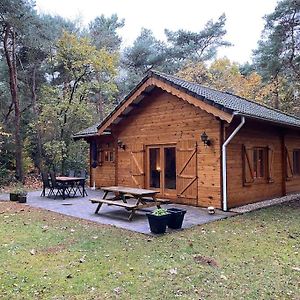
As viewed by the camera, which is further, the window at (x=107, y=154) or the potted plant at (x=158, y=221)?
the window at (x=107, y=154)

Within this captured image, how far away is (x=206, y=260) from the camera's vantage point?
462 cm

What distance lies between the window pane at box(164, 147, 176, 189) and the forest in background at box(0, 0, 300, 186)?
26.3ft

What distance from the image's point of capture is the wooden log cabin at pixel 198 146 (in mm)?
8789

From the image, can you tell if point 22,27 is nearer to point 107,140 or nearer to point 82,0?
point 107,140

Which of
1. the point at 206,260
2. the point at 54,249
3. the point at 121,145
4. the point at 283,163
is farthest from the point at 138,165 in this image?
the point at 206,260

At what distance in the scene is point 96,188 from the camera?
13.9 metres

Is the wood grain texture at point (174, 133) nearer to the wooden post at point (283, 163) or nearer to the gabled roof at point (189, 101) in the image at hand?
the gabled roof at point (189, 101)

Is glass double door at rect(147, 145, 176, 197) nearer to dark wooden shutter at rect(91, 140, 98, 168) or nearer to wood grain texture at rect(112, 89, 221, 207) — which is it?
wood grain texture at rect(112, 89, 221, 207)

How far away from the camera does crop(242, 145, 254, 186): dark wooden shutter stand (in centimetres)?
928

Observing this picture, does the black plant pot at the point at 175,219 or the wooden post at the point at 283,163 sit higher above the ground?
the wooden post at the point at 283,163

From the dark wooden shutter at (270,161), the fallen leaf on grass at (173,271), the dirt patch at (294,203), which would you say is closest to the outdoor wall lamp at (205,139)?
the dark wooden shutter at (270,161)

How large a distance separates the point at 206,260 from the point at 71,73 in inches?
642

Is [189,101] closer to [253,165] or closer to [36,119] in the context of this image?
[253,165]

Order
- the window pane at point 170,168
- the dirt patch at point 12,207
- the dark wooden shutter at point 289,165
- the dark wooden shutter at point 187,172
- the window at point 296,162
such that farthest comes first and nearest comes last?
the window at point 296,162, the dark wooden shutter at point 289,165, the window pane at point 170,168, the dark wooden shutter at point 187,172, the dirt patch at point 12,207
